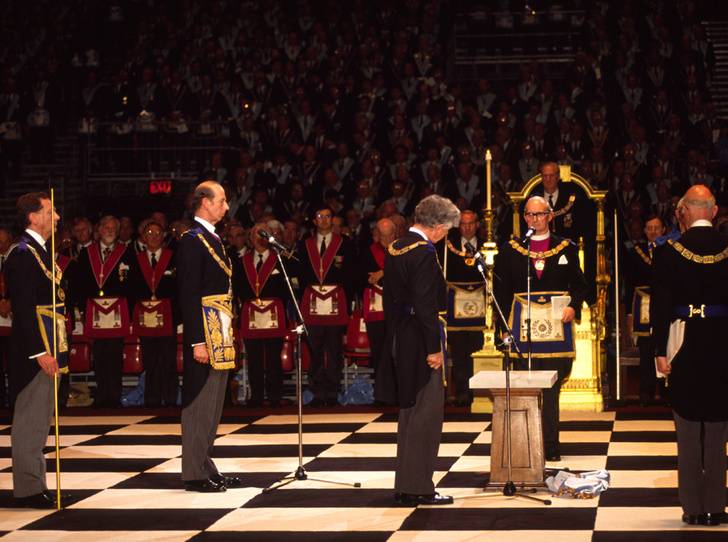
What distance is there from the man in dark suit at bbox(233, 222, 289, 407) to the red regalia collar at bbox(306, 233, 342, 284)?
1.14 feet

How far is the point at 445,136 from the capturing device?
17734 mm

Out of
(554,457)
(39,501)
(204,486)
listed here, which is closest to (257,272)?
(554,457)

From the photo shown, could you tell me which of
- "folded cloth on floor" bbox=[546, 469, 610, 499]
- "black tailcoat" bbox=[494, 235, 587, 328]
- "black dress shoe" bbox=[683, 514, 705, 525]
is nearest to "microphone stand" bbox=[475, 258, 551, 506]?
"folded cloth on floor" bbox=[546, 469, 610, 499]

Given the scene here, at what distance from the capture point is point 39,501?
7781 mm

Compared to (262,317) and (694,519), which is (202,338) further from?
(262,317)

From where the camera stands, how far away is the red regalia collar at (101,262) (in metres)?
13.4

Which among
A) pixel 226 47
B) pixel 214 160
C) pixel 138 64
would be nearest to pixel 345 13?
pixel 226 47

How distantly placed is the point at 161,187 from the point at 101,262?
4.19 m

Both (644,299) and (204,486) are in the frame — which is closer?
(204,486)

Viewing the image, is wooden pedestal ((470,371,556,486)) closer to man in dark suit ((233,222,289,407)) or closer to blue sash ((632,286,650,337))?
blue sash ((632,286,650,337))

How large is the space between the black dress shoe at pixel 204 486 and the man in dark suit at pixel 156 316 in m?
5.07

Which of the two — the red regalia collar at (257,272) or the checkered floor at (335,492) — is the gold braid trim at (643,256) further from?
the red regalia collar at (257,272)

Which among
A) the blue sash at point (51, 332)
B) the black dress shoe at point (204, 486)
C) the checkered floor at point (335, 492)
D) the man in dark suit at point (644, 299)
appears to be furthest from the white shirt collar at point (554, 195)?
the blue sash at point (51, 332)

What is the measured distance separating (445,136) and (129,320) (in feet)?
19.4
